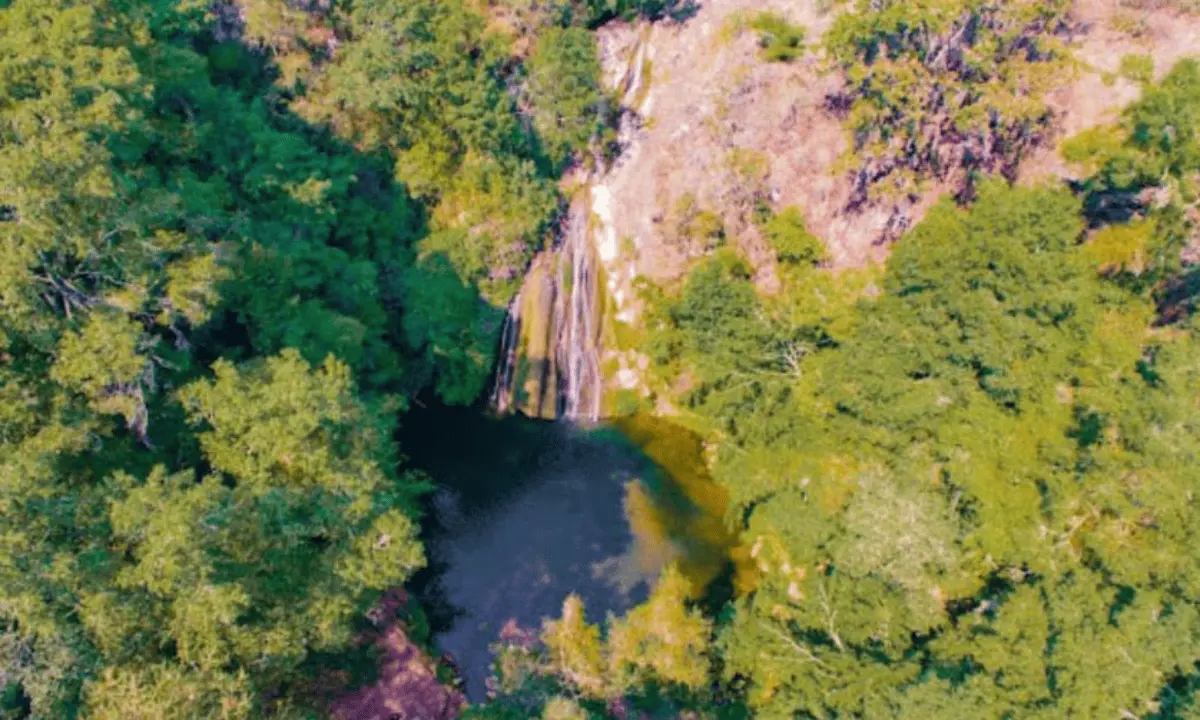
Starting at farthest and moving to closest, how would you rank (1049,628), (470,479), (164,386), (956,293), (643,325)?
(643,325), (470,479), (956,293), (164,386), (1049,628)

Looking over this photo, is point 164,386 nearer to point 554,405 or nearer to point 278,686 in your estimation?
point 278,686

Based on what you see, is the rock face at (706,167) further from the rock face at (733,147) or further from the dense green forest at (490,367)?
the dense green forest at (490,367)

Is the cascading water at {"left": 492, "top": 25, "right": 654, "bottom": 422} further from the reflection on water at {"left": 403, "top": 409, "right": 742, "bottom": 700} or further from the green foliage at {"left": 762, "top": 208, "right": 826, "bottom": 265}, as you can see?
the green foliage at {"left": 762, "top": 208, "right": 826, "bottom": 265}

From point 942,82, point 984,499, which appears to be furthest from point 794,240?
point 984,499

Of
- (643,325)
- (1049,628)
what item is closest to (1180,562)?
(1049,628)

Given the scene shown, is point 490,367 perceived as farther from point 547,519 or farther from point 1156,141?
point 1156,141

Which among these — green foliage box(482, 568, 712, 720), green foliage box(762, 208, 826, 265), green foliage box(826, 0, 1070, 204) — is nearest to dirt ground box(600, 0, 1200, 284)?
green foliage box(762, 208, 826, 265)
